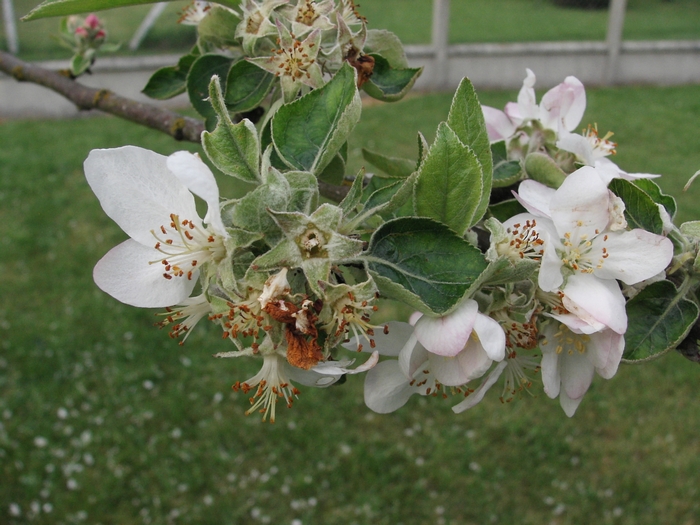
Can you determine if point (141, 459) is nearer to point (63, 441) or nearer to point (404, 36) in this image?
point (63, 441)

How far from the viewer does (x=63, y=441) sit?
326 centimetres

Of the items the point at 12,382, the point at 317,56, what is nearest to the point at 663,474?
the point at 317,56

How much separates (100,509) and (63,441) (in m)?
0.50

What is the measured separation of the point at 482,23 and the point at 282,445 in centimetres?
744

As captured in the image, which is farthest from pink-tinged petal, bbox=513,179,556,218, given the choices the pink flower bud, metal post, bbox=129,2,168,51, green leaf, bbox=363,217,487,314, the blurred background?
metal post, bbox=129,2,168,51

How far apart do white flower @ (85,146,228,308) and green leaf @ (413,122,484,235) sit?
0.66ft

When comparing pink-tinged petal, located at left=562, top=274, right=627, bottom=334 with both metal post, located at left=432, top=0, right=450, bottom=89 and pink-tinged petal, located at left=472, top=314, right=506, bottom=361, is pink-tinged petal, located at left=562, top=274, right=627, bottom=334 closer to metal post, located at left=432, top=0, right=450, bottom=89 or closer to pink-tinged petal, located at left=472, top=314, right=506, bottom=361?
pink-tinged petal, located at left=472, top=314, right=506, bottom=361

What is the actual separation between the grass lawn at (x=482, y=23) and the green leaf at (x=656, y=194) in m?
7.91

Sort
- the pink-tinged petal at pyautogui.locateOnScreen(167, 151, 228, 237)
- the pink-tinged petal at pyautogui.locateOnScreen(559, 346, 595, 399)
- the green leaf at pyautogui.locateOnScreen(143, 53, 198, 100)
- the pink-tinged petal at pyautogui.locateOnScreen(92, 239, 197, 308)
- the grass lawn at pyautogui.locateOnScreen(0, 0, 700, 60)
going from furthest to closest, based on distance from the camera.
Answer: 1. the grass lawn at pyautogui.locateOnScreen(0, 0, 700, 60)
2. the green leaf at pyautogui.locateOnScreen(143, 53, 198, 100)
3. the pink-tinged petal at pyautogui.locateOnScreen(559, 346, 595, 399)
4. the pink-tinged petal at pyautogui.locateOnScreen(92, 239, 197, 308)
5. the pink-tinged petal at pyautogui.locateOnScreen(167, 151, 228, 237)

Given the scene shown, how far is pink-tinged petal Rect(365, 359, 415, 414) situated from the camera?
780 millimetres

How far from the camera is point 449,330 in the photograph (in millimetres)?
634

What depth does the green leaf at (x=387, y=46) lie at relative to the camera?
973 millimetres

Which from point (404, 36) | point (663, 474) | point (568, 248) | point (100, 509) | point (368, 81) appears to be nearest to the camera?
point (568, 248)

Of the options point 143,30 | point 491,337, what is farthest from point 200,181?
point 143,30
